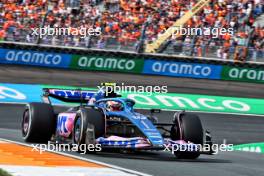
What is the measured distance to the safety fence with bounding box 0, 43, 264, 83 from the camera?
27.5 meters

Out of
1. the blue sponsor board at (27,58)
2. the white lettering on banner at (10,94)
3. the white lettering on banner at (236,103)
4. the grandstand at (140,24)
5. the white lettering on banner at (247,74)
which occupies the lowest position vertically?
the white lettering on banner at (236,103)

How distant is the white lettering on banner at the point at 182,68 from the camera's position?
91.2 ft

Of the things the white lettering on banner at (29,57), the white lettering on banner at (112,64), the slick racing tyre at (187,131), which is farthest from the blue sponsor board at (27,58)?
the slick racing tyre at (187,131)

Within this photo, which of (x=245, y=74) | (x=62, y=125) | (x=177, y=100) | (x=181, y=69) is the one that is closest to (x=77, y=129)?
(x=62, y=125)

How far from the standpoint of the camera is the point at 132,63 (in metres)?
27.8

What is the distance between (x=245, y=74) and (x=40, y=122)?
602 inches

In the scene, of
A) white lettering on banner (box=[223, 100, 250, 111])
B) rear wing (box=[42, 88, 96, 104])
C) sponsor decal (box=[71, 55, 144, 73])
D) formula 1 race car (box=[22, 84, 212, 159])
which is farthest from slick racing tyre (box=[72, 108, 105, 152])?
sponsor decal (box=[71, 55, 144, 73])

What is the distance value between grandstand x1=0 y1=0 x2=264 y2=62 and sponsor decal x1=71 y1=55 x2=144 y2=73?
1.64ft

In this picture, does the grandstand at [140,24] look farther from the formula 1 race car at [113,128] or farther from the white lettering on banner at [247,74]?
the formula 1 race car at [113,128]

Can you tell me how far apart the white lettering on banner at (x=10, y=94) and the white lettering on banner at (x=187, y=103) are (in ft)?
10.8

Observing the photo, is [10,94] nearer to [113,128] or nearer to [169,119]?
[169,119]

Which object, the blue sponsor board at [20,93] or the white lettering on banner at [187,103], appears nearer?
the blue sponsor board at [20,93]

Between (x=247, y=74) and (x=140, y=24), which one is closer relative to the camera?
(x=140, y=24)

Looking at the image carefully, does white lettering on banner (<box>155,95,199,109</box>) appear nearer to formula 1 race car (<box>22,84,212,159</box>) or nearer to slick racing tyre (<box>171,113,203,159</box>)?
formula 1 race car (<box>22,84,212,159</box>)
